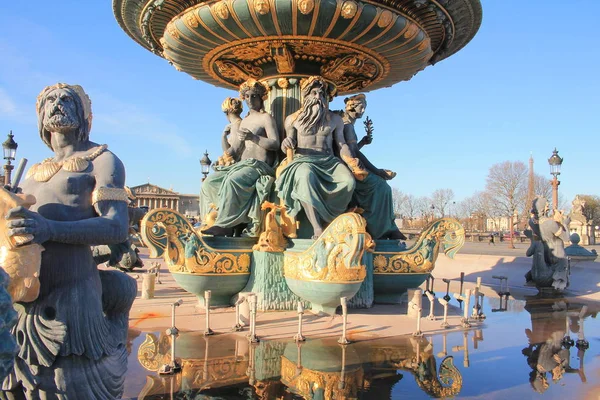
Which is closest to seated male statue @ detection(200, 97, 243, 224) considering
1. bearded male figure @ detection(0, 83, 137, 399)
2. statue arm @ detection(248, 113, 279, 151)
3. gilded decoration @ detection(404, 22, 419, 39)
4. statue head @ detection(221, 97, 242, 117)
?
statue head @ detection(221, 97, 242, 117)

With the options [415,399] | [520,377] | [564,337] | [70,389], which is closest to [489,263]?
[564,337]

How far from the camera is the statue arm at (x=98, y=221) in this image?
2.27 m

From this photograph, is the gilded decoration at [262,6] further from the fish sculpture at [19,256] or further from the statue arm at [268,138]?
the fish sculpture at [19,256]

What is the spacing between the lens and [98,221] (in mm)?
2547

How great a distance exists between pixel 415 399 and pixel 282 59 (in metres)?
6.46

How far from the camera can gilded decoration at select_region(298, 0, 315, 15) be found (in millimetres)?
7193

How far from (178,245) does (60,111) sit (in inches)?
200

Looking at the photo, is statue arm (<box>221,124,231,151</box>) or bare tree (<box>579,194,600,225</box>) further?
bare tree (<box>579,194,600,225</box>)

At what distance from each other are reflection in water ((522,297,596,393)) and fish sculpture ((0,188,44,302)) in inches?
167

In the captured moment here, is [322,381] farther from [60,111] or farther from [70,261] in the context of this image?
[60,111]

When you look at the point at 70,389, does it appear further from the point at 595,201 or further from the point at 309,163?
the point at 595,201

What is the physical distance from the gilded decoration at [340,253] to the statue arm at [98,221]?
4.19 meters

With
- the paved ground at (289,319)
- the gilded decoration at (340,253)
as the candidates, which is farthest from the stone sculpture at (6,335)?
the gilded decoration at (340,253)

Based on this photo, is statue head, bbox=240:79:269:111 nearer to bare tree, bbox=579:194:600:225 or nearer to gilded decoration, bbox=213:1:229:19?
gilded decoration, bbox=213:1:229:19
